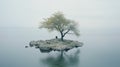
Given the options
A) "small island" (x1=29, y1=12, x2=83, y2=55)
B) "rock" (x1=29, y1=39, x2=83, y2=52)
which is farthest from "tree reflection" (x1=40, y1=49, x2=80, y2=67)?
"small island" (x1=29, y1=12, x2=83, y2=55)

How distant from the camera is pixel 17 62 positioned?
25.0 m

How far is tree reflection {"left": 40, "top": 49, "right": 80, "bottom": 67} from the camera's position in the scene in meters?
24.8

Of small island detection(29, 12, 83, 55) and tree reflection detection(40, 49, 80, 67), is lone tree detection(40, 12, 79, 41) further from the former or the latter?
tree reflection detection(40, 49, 80, 67)

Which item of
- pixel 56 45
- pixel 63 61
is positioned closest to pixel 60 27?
pixel 56 45

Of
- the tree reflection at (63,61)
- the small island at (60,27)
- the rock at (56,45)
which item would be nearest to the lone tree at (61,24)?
the small island at (60,27)

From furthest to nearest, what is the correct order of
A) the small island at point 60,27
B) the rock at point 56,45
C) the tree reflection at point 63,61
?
the small island at point 60,27, the rock at point 56,45, the tree reflection at point 63,61

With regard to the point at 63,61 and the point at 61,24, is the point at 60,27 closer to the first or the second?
the point at 61,24

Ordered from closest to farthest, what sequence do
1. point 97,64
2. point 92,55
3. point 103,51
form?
point 97,64 < point 92,55 < point 103,51

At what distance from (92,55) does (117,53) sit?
4.08 m

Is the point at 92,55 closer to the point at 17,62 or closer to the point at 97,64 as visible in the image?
the point at 97,64

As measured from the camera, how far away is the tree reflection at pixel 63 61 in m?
24.8

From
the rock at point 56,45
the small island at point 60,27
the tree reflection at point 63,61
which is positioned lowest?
the tree reflection at point 63,61

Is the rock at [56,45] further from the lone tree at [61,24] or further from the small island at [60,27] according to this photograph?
the lone tree at [61,24]

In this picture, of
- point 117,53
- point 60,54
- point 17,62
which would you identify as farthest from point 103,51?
point 17,62
